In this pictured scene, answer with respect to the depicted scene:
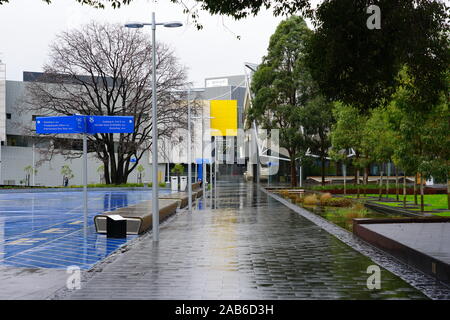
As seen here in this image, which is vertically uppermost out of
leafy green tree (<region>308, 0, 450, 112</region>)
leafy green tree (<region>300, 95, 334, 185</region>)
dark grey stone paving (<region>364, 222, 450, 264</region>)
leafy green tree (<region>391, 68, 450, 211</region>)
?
leafy green tree (<region>300, 95, 334, 185</region>)

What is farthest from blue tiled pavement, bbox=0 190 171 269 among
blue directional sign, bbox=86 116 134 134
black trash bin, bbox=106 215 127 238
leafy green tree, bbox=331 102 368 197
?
leafy green tree, bbox=331 102 368 197

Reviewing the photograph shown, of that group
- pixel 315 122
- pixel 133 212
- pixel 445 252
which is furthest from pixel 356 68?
pixel 315 122

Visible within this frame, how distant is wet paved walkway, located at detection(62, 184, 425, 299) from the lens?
7926 millimetres

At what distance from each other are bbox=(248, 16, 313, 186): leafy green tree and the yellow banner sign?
3626 cm

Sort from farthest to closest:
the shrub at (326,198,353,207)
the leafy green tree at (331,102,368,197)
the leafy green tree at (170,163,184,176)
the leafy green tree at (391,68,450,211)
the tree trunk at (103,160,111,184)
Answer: the leafy green tree at (170,163,184,176), the tree trunk at (103,160,111,184), the leafy green tree at (331,102,368,197), the shrub at (326,198,353,207), the leafy green tree at (391,68,450,211)

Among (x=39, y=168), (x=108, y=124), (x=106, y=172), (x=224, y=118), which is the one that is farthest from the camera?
(x=224, y=118)

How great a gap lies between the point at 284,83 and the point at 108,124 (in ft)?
103

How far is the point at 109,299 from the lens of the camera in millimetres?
7562

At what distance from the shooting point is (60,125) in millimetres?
14836

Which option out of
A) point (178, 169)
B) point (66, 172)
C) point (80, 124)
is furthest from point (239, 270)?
point (178, 169)

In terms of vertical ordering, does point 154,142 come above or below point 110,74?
below

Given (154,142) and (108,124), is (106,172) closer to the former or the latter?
(108,124)

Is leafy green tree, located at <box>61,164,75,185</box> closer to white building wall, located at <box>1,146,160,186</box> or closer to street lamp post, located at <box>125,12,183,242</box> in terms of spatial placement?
white building wall, located at <box>1,146,160,186</box>

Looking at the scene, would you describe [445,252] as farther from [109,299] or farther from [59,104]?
[59,104]
